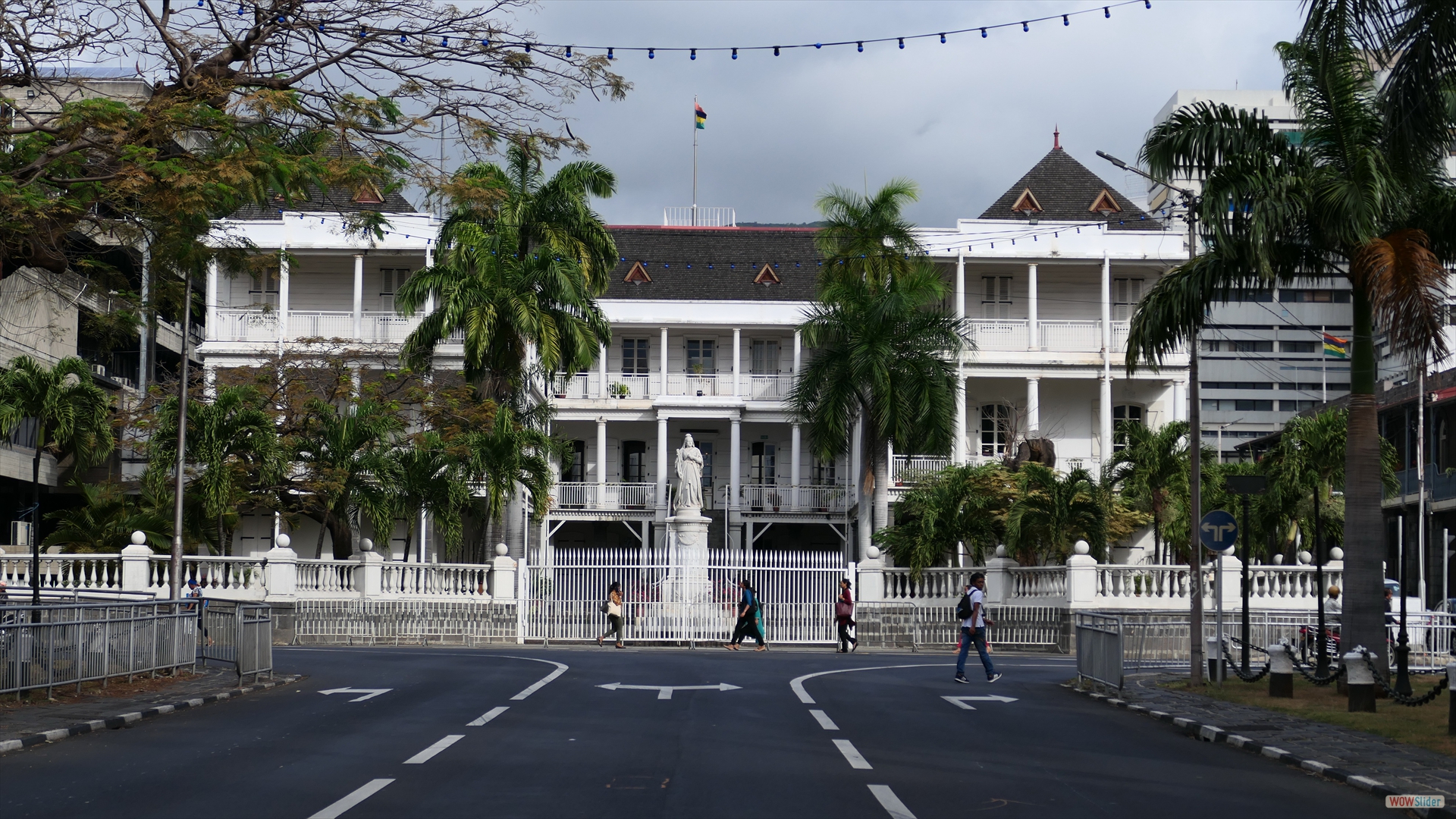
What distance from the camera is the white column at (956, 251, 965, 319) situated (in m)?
46.1

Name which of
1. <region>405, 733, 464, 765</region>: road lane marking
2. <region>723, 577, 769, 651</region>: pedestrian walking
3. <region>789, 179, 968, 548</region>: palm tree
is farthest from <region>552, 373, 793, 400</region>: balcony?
<region>405, 733, 464, 765</region>: road lane marking

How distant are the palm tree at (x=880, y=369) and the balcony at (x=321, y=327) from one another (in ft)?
44.4

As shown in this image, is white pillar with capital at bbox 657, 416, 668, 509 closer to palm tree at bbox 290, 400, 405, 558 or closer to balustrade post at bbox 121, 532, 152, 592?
palm tree at bbox 290, 400, 405, 558

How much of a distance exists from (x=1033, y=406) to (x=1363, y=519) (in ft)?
91.4

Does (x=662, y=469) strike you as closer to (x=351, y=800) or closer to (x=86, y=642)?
(x=86, y=642)

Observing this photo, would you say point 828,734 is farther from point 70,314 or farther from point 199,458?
point 70,314

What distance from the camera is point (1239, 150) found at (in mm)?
19453

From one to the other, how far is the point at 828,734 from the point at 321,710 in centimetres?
574

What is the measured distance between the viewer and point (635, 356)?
51.2 m

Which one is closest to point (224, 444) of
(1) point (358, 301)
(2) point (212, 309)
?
(1) point (358, 301)

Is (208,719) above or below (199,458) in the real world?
below

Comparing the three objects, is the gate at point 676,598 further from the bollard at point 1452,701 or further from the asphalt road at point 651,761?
the bollard at point 1452,701

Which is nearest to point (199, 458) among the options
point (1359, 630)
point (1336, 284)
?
point (1359, 630)

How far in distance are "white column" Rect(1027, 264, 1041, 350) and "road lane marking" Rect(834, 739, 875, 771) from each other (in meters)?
34.1
